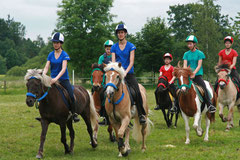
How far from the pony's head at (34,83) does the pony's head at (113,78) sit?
1.50 meters

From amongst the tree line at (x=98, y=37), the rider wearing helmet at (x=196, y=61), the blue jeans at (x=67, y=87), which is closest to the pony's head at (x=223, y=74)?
the rider wearing helmet at (x=196, y=61)

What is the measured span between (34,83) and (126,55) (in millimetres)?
2356

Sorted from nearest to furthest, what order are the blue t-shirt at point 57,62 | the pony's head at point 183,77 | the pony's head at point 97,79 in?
the blue t-shirt at point 57,62
the pony's head at point 183,77
the pony's head at point 97,79

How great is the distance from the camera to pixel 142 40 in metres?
47.9

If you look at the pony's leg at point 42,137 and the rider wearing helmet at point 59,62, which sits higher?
the rider wearing helmet at point 59,62

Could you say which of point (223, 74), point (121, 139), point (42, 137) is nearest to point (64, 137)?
point (42, 137)

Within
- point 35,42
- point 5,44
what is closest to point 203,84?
point 5,44

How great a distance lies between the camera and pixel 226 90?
1155 cm

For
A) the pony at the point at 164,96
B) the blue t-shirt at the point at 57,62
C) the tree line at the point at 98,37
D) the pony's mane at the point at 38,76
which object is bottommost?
the pony at the point at 164,96

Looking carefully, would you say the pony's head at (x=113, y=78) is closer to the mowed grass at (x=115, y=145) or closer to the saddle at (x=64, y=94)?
the saddle at (x=64, y=94)

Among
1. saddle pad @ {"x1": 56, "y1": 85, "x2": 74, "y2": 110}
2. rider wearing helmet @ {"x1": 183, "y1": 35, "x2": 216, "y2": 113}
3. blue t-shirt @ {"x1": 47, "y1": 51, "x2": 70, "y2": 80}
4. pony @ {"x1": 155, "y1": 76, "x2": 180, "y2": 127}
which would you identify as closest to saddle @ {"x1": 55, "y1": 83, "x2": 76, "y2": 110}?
saddle pad @ {"x1": 56, "y1": 85, "x2": 74, "y2": 110}

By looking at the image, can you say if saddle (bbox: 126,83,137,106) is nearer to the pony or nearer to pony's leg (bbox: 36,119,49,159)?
pony's leg (bbox: 36,119,49,159)

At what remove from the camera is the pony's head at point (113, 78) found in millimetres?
6422

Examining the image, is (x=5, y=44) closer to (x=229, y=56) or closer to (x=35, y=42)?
(x=35, y=42)
